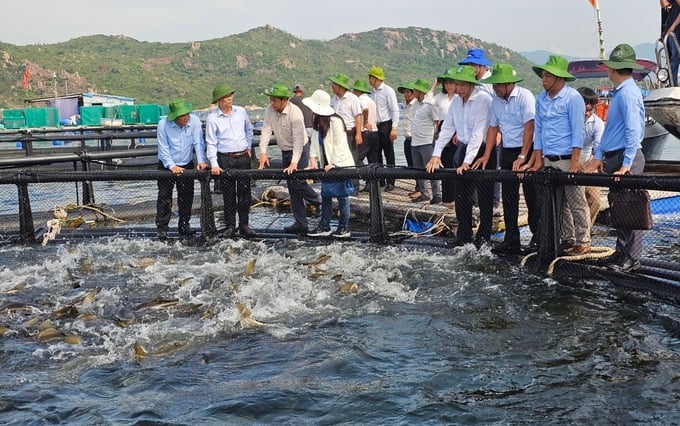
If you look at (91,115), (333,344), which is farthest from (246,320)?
(91,115)

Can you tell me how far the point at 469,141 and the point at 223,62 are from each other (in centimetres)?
10809

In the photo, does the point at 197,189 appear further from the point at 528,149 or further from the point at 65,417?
the point at 65,417

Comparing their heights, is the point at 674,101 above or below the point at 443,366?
above

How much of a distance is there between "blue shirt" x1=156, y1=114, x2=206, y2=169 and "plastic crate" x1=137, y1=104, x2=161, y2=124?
21828 millimetres

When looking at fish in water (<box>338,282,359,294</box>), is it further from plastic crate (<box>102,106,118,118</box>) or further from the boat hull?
plastic crate (<box>102,106,118,118</box>)

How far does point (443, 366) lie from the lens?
5.50 metres

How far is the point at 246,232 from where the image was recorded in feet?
33.4

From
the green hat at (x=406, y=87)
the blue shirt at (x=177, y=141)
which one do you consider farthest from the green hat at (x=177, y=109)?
the green hat at (x=406, y=87)

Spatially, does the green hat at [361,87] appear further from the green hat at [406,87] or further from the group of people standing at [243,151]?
the group of people standing at [243,151]

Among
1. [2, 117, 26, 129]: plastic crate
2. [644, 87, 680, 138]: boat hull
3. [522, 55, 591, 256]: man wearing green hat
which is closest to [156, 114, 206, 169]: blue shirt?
[522, 55, 591, 256]: man wearing green hat

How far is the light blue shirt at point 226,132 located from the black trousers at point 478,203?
3.25 meters

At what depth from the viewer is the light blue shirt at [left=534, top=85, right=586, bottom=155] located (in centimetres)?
730

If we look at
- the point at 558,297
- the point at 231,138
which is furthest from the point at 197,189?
the point at 558,297

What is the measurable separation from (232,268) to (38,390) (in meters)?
3.54
